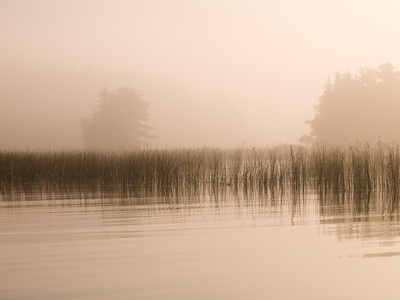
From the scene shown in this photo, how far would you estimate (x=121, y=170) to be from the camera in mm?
18031

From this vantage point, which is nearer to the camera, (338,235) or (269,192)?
(338,235)

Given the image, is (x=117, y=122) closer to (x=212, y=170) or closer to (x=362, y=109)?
(x=362, y=109)

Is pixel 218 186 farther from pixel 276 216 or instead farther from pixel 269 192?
pixel 276 216

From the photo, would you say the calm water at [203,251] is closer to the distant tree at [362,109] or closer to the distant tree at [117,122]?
the distant tree at [362,109]

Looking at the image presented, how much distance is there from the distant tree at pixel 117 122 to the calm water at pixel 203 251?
158 feet

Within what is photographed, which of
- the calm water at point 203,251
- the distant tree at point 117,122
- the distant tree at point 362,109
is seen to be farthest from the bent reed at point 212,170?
the distant tree at point 117,122

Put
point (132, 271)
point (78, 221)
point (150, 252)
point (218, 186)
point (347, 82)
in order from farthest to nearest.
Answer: point (347, 82)
point (218, 186)
point (78, 221)
point (150, 252)
point (132, 271)

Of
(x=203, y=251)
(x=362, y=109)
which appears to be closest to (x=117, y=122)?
(x=362, y=109)

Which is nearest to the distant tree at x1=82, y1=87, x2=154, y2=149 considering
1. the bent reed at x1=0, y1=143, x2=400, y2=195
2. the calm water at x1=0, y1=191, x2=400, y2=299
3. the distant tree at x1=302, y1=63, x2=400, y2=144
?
the distant tree at x1=302, y1=63, x2=400, y2=144

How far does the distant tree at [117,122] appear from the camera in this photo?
59562 millimetres

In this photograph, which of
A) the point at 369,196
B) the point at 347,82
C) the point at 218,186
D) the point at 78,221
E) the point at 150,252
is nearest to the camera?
the point at 150,252

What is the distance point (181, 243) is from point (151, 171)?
1067cm

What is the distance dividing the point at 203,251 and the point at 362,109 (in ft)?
138

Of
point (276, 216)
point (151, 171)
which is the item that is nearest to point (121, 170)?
point (151, 171)
